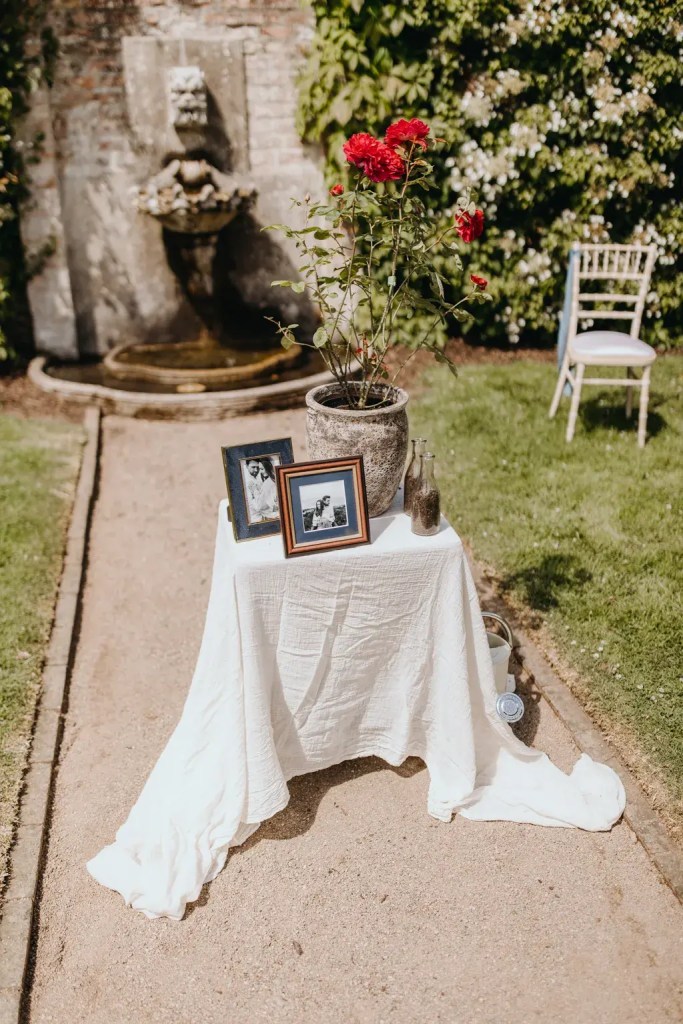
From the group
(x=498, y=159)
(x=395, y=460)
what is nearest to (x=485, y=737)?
(x=395, y=460)

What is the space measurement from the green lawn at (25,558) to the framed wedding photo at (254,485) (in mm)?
1387

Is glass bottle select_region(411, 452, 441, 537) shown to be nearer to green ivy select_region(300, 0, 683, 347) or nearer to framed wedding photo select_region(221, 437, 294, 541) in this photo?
framed wedding photo select_region(221, 437, 294, 541)

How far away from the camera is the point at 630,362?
5.64 m

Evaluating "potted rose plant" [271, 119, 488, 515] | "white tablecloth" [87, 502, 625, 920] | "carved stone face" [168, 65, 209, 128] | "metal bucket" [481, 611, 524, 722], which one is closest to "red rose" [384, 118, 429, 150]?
"potted rose plant" [271, 119, 488, 515]

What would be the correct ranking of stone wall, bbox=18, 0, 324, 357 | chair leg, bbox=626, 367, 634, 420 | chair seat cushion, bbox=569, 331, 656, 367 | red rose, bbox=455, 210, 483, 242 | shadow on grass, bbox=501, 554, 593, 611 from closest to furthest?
red rose, bbox=455, 210, 483, 242 → shadow on grass, bbox=501, 554, 593, 611 → chair seat cushion, bbox=569, 331, 656, 367 → chair leg, bbox=626, 367, 634, 420 → stone wall, bbox=18, 0, 324, 357

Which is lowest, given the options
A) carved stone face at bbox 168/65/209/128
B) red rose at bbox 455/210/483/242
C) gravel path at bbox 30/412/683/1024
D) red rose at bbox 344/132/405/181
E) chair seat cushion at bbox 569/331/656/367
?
gravel path at bbox 30/412/683/1024

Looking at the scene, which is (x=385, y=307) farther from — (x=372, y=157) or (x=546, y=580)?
(x=546, y=580)

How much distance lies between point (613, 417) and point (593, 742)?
3.60m

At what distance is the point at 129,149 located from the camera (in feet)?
24.9

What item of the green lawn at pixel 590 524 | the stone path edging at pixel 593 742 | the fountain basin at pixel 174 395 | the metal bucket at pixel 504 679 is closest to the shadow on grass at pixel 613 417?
the green lawn at pixel 590 524

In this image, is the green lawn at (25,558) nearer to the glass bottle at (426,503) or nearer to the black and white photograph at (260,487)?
the black and white photograph at (260,487)

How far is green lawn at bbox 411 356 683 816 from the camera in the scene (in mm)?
3529

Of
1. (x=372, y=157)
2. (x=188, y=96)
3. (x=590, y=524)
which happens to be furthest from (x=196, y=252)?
(x=372, y=157)

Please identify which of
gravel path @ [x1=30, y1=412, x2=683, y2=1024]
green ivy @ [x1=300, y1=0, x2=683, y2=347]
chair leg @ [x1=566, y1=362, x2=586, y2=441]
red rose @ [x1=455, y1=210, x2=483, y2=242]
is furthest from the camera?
green ivy @ [x1=300, y1=0, x2=683, y2=347]
